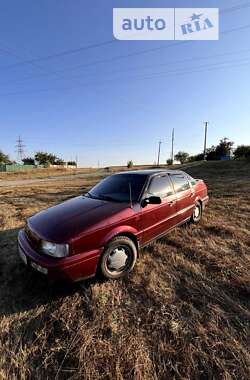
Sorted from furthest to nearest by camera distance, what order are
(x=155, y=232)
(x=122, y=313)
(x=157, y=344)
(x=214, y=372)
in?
1. (x=155, y=232)
2. (x=122, y=313)
3. (x=157, y=344)
4. (x=214, y=372)

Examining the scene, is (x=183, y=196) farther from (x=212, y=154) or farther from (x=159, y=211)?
(x=212, y=154)

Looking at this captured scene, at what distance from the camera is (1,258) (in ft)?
11.7

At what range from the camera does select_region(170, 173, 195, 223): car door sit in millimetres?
4164

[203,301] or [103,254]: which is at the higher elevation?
[103,254]

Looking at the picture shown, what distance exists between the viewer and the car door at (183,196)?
4164 millimetres

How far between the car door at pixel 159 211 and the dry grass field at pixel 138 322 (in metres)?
0.46

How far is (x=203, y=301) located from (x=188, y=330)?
19.5 inches

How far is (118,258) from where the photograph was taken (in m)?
2.86

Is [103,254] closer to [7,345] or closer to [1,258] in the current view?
[7,345]

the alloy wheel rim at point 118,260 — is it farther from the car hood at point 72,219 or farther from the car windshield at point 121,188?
the car windshield at point 121,188

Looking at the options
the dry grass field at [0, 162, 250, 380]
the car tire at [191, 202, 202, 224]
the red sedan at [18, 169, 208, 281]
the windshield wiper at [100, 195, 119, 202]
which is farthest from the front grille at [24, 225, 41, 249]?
the car tire at [191, 202, 202, 224]

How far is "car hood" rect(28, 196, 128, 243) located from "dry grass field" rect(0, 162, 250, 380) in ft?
2.61

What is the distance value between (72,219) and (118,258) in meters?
0.82

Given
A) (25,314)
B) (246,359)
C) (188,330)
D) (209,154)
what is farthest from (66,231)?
(209,154)
